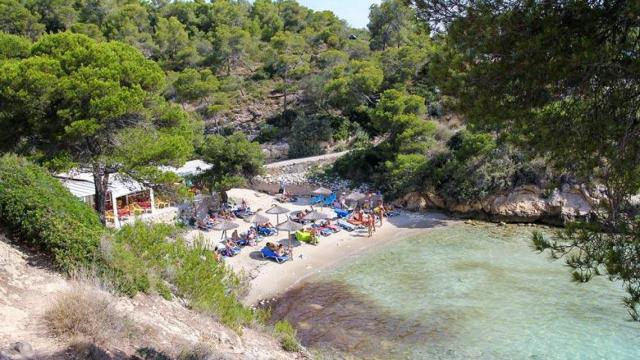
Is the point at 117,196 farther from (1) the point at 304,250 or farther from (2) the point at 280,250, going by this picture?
(1) the point at 304,250

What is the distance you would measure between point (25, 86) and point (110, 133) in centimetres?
225

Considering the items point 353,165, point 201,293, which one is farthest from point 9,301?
point 353,165

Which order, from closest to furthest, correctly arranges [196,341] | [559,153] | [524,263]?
1. [559,153]
2. [196,341]
3. [524,263]

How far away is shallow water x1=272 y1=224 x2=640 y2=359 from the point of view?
40.8 feet

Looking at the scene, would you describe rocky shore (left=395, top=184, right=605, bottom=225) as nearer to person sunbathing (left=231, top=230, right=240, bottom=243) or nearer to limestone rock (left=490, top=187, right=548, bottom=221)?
limestone rock (left=490, top=187, right=548, bottom=221)

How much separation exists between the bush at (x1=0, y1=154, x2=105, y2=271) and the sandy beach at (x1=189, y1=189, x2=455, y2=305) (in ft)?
18.4

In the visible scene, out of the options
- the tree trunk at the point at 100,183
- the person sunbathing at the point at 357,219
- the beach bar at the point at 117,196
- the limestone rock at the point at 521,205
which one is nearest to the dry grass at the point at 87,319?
the tree trunk at the point at 100,183

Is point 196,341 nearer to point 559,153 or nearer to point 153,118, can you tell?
point 559,153

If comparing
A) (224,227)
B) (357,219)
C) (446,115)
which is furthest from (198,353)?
(357,219)

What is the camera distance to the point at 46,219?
8344mm

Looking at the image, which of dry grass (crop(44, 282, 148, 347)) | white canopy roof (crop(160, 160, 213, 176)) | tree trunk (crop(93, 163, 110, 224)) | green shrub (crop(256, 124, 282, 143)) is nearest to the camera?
dry grass (crop(44, 282, 148, 347))

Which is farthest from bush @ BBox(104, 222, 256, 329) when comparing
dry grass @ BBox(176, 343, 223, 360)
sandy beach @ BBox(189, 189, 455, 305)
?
sandy beach @ BBox(189, 189, 455, 305)

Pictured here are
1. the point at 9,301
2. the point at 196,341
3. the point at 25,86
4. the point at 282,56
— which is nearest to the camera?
the point at 9,301

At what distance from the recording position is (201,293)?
956cm
